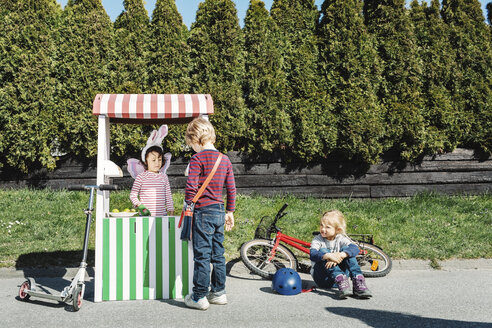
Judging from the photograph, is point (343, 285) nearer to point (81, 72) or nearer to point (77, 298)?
point (77, 298)

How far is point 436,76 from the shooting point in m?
9.50

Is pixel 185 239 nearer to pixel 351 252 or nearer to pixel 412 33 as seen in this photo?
pixel 351 252

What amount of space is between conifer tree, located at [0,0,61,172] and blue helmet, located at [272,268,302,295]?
583cm

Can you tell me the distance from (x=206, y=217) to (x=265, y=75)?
5.49 metres

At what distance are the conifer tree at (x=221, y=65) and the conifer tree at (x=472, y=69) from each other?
465 cm

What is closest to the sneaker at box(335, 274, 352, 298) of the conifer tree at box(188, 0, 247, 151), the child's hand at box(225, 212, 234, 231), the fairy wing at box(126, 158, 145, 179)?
the child's hand at box(225, 212, 234, 231)

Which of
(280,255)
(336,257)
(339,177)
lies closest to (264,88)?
(339,177)

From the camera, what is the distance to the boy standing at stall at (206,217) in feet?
14.4

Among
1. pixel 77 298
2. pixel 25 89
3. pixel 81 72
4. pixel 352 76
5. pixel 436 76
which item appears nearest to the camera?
pixel 77 298

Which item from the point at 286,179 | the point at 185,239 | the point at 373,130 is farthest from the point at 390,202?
the point at 185,239

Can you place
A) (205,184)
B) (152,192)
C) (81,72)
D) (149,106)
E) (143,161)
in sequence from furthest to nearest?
(81,72) → (143,161) → (152,192) → (149,106) → (205,184)

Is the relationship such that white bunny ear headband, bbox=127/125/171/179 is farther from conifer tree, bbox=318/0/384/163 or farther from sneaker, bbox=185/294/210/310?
conifer tree, bbox=318/0/384/163

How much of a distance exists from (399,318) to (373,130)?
5269 millimetres

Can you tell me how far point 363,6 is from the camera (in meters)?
10.2
